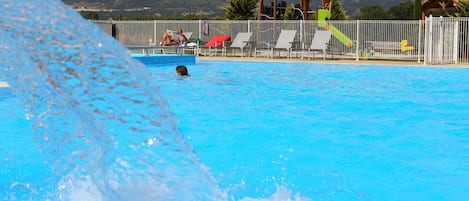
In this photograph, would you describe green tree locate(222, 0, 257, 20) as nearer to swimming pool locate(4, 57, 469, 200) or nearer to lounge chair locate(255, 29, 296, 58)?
lounge chair locate(255, 29, 296, 58)

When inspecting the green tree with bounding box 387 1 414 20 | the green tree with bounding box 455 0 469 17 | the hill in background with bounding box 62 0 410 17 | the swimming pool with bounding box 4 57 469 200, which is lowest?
the swimming pool with bounding box 4 57 469 200

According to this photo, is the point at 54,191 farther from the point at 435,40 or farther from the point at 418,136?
the point at 435,40

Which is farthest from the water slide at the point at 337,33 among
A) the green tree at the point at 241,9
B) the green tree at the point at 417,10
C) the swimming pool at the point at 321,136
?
the green tree at the point at 241,9

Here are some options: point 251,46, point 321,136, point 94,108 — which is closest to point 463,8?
point 251,46

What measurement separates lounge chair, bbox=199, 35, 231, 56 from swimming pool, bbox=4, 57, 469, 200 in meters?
10.5

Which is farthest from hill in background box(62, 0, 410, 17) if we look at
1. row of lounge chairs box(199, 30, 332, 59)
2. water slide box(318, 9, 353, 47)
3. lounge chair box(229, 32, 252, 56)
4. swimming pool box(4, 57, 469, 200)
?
swimming pool box(4, 57, 469, 200)

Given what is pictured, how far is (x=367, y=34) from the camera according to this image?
83.4 feet

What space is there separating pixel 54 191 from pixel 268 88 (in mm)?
8997

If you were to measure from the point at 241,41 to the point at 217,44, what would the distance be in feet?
3.37

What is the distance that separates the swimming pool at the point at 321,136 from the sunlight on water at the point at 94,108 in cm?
100

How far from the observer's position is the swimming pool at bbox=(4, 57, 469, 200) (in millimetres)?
5852

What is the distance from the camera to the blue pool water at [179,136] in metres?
4.00

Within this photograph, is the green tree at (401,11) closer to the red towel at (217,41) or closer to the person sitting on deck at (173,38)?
the person sitting on deck at (173,38)

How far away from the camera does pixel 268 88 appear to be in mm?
14109
